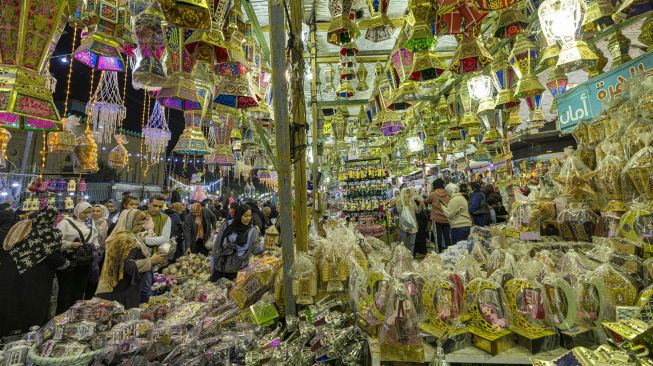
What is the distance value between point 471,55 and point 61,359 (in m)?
2.83

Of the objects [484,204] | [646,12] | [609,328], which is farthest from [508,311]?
[484,204]

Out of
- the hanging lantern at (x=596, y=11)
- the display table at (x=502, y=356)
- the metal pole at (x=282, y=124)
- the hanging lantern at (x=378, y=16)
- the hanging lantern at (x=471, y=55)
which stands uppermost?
the hanging lantern at (x=378, y=16)

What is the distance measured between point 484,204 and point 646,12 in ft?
12.1

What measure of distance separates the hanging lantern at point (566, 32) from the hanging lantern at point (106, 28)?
2.68 meters

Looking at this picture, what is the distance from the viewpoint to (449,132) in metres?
4.73

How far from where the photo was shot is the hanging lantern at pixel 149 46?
1.53 m

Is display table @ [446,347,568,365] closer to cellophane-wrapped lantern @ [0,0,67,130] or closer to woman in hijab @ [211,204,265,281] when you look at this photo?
cellophane-wrapped lantern @ [0,0,67,130]

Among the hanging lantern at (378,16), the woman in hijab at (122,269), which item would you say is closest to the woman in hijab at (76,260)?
the woman in hijab at (122,269)

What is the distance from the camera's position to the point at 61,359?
3.72 ft

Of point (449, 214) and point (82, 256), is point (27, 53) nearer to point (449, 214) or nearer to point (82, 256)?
point (82, 256)

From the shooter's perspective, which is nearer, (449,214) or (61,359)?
(61,359)

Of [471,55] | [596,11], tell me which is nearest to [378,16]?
[471,55]

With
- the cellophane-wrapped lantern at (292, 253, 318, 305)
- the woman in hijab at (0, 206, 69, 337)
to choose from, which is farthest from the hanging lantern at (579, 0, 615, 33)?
the woman in hijab at (0, 206, 69, 337)

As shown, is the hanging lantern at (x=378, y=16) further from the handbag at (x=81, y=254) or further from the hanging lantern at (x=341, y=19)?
the handbag at (x=81, y=254)
